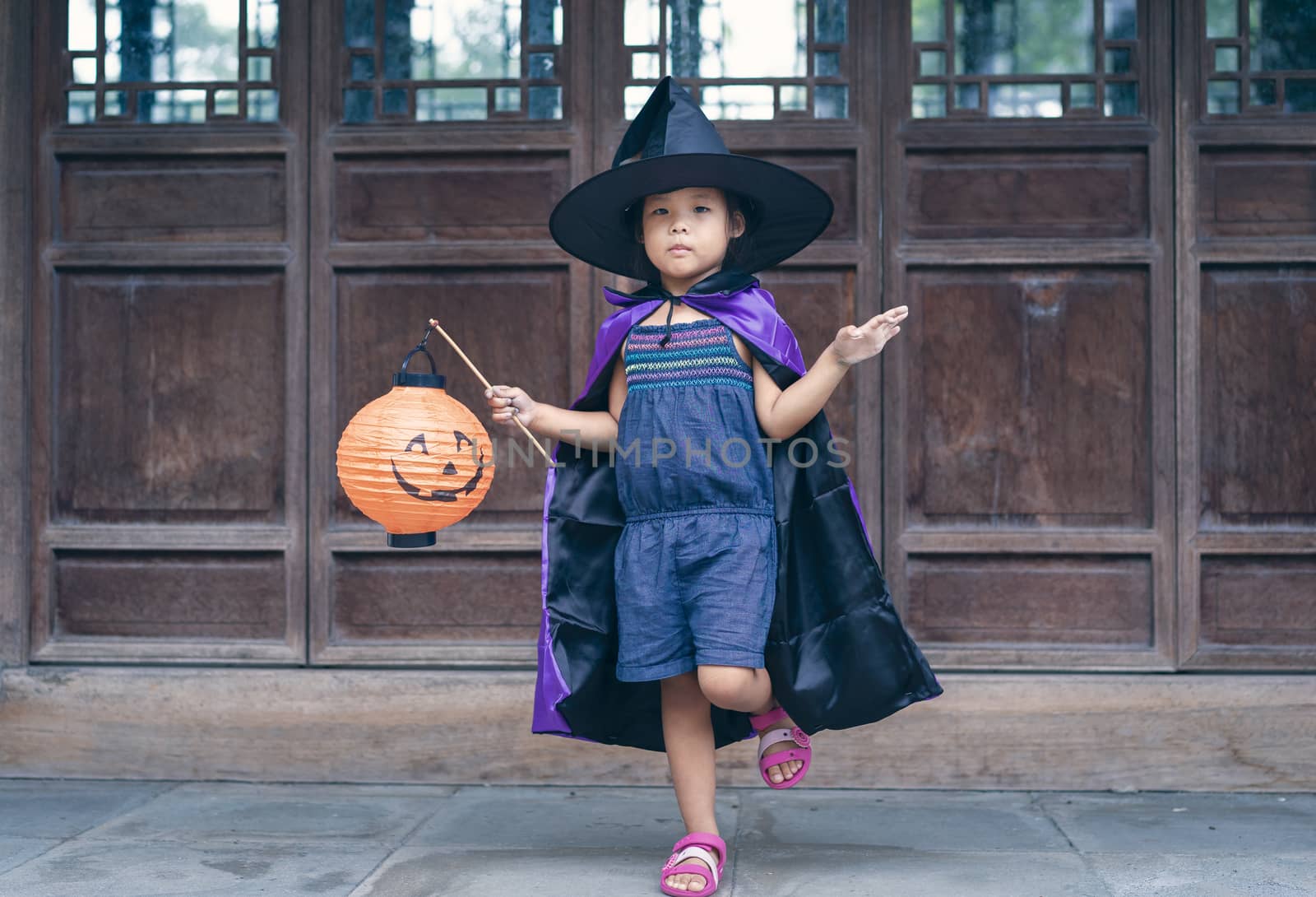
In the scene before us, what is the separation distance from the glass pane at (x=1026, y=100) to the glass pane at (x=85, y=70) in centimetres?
299

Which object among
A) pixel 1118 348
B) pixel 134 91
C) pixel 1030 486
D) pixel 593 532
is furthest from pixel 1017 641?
pixel 134 91

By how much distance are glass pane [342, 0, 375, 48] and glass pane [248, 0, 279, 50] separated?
0.24 metres

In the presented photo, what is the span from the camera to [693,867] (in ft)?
9.87

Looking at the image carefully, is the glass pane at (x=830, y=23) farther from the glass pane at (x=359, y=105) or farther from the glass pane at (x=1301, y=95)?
the glass pane at (x=1301, y=95)

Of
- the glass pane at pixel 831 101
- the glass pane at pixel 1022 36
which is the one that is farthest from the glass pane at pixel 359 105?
the glass pane at pixel 1022 36

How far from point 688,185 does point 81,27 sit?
249cm

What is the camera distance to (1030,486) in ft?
13.4

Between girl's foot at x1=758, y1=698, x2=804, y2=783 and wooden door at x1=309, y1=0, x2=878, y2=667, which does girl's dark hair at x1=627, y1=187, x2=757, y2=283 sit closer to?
wooden door at x1=309, y1=0, x2=878, y2=667

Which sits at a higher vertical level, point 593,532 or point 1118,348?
point 1118,348

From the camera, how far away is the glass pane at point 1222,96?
160 inches

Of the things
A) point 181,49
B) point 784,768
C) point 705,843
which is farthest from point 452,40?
point 705,843

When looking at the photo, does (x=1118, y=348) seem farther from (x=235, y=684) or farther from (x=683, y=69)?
(x=235, y=684)

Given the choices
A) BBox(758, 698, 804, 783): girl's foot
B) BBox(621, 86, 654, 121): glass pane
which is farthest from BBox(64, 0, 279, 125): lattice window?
BBox(758, 698, 804, 783): girl's foot

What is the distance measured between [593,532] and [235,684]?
1.60 metres
